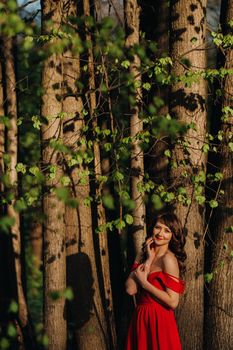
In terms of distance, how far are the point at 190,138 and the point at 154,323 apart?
1.93 m

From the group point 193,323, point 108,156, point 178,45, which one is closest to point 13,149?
point 108,156

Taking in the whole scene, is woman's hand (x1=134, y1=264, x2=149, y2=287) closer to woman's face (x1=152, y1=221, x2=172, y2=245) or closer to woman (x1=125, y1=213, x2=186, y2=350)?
woman (x1=125, y1=213, x2=186, y2=350)

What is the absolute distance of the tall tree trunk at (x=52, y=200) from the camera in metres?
6.97

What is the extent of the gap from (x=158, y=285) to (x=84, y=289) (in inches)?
64.9

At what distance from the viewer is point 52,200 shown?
6.96 meters

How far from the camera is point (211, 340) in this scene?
7.46 meters

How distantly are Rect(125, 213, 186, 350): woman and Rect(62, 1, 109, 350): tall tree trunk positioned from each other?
129 centimetres

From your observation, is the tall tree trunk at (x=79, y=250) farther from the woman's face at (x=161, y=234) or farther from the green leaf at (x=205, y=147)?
the woman's face at (x=161, y=234)

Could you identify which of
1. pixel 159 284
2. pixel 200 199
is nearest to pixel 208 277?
pixel 200 199

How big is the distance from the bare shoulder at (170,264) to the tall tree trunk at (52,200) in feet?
4.34

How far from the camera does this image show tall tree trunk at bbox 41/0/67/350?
6.97 metres

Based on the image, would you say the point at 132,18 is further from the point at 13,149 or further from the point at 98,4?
the point at 13,149

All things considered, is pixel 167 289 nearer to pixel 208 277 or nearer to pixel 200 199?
pixel 200 199

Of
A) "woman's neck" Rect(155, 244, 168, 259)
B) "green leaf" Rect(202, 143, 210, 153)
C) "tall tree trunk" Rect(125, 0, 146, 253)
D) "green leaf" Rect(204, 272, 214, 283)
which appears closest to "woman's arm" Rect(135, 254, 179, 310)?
"woman's neck" Rect(155, 244, 168, 259)
